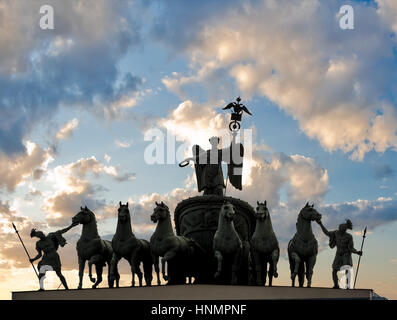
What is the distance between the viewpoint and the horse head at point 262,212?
24.5 meters

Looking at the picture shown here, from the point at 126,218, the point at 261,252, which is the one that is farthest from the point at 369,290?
the point at 126,218

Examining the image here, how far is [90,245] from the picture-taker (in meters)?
25.5

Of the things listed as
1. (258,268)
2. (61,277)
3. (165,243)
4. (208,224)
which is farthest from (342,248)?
(61,277)

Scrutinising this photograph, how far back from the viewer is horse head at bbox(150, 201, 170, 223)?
965 inches

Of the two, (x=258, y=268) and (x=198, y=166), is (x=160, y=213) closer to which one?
(x=258, y=268)

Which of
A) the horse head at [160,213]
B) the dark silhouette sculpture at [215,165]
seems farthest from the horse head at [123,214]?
the dark silhouette sculpture at [215,165]

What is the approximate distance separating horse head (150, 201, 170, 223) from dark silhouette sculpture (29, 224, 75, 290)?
3256mm

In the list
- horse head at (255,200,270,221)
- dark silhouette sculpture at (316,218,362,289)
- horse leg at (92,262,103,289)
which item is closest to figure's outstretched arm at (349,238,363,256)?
dark silhouette sculpture at (316,218,362,289)

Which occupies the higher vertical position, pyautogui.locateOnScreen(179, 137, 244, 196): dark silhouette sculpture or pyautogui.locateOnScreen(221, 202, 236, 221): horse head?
pyautogui.locateOnScreen(179, 137, 244, 196): dark silhouette sculpture

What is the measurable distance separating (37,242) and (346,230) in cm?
1090

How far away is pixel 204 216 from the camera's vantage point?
27562 mm

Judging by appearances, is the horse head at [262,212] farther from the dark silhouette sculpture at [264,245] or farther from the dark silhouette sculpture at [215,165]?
the dark silhouette sculpture at [215,165]

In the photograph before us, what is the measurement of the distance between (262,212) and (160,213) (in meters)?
3.50

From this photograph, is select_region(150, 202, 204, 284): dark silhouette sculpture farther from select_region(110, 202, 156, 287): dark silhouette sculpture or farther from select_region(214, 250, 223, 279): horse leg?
select_region(214, 250, 223, 279): horse leg
